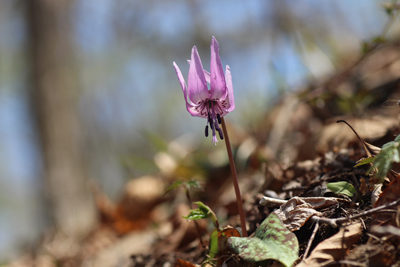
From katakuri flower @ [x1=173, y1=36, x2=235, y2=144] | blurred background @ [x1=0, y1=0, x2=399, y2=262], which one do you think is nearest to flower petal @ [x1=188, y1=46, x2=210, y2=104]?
katakuri flower @ [x1=173, y1=36, x2=235, y2=144]

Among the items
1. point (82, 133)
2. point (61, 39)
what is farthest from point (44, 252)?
point (61, 39)

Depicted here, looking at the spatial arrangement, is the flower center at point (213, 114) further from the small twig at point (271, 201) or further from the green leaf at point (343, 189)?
the green leaf at point (343, 189)

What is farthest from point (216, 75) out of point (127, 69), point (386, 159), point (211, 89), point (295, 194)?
point (127, 69)

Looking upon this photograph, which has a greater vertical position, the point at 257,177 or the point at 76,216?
the point at 76,216

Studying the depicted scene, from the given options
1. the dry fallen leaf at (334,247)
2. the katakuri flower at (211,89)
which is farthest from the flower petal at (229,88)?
the dry fallen leaf at (334,247)

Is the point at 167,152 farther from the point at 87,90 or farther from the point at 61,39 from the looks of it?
the point at 87,90

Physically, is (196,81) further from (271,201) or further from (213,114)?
(271,201)
